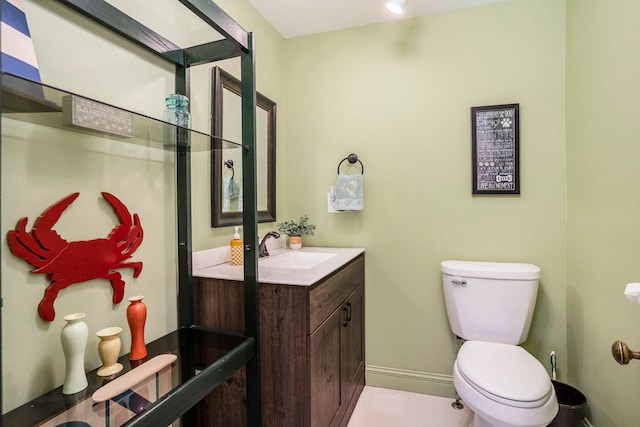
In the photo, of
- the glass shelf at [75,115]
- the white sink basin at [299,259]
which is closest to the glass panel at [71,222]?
the glass shelf at [75,115]

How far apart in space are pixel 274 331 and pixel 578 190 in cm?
170

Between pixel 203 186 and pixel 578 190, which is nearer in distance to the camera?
pixel 203 186

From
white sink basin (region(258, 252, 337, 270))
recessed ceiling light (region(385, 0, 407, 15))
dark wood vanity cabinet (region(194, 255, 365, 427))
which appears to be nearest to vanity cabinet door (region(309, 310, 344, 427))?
dark wood vanity cabinet (region(194, 255, 365, 427))

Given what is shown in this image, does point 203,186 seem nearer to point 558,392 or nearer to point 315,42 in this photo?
point 315,42

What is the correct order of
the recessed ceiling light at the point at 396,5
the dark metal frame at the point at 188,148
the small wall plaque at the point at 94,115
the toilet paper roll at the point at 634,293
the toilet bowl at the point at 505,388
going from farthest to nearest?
the recessed ceiling light at the point at 396,5 → the toilet bowl at the point at 505,388 → the dark metal frame at the point at 188,148 → the toilet paper roll at the point at 634,293 → the small wall plaque at the point at 94,115

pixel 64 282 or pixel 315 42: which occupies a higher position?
pixel 315 42

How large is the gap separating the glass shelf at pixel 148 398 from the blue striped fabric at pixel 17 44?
861 mm

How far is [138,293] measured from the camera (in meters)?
1.25

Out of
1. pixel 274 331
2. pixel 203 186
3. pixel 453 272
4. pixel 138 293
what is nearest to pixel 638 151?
pixel 453 272

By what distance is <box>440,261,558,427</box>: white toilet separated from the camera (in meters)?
1.31

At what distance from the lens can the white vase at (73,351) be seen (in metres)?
0.91

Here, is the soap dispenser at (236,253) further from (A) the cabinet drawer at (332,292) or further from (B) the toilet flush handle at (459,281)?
(B) the toilet flush handle at (459,281)

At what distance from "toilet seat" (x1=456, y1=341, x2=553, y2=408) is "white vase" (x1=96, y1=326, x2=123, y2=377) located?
4.46ft

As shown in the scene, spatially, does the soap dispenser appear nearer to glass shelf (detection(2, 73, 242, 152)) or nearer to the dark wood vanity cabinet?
the dark wood vanity cabinet
